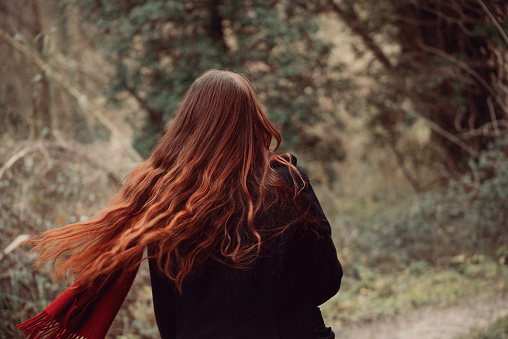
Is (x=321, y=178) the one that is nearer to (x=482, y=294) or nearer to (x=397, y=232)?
(x=397, y=232)

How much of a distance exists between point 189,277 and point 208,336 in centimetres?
23

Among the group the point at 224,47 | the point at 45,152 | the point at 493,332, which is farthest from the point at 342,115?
the point at 45,152

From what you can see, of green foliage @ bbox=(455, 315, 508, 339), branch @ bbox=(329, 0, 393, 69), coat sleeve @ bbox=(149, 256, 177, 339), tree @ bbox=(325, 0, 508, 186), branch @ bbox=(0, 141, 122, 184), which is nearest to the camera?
coat sleeve @ bbox=(149, 256, 177, 339)

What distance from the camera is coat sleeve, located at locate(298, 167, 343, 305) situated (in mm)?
1815

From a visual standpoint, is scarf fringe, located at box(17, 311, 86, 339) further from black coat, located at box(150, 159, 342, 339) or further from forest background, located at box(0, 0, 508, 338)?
forest background, located at box(0, 0, 508, 338)

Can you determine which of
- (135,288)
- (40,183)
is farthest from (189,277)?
(40,183)

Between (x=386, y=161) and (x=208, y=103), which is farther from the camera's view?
(x=386, y=161)

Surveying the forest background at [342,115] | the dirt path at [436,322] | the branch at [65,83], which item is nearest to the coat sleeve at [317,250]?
the forest background at [342,115]

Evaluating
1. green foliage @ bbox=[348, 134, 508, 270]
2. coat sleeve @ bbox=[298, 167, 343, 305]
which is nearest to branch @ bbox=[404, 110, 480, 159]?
green foliage @ bbox=[348, 134, 508, 270]

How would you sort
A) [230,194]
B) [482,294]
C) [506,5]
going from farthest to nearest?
1. [482,294]
2. [506,5]
3. [230,194]

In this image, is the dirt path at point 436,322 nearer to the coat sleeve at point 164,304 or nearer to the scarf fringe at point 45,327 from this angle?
the coat sleeve at point 164,304

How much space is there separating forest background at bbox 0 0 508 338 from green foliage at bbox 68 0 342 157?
3 centimetres

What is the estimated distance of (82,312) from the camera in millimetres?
1885

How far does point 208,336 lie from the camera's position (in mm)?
1743
